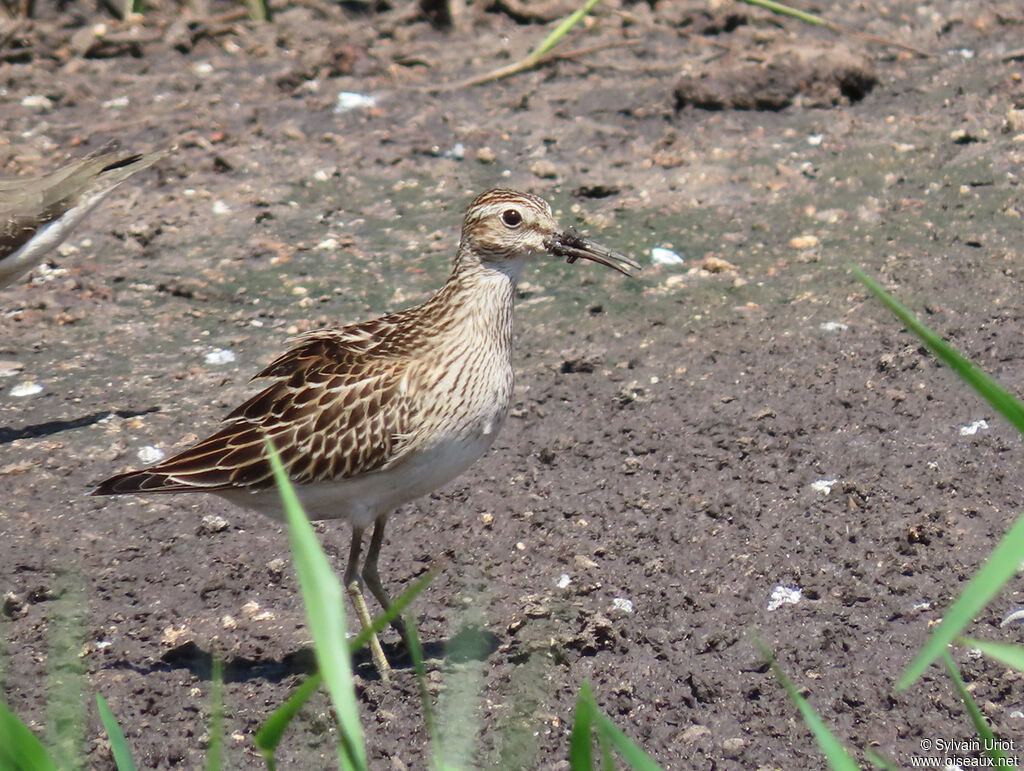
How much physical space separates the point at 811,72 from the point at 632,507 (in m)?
4.64

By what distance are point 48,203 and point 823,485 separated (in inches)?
166

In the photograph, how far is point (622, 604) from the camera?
5.03 meters

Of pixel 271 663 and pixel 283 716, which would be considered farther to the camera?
pixel 271 663

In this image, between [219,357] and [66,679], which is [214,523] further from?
[66,679]

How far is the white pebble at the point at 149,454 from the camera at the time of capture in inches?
237

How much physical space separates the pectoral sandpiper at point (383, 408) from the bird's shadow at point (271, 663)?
191 millimetres

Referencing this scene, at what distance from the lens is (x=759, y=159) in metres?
8.58

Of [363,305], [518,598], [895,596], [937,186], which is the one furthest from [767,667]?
[937,186]

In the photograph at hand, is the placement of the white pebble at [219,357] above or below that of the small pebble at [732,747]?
below

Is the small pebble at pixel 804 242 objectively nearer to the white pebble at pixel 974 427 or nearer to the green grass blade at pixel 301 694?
the white pebble at pixel 974 427

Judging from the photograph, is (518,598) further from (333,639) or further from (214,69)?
(214,69)

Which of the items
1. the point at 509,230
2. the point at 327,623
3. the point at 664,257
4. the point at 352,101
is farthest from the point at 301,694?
the point at 352,101

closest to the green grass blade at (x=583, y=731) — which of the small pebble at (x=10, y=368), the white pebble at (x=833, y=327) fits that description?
the white pebble at (x=833, y=327)

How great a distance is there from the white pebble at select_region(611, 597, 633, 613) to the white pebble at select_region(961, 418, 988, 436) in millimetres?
1823
